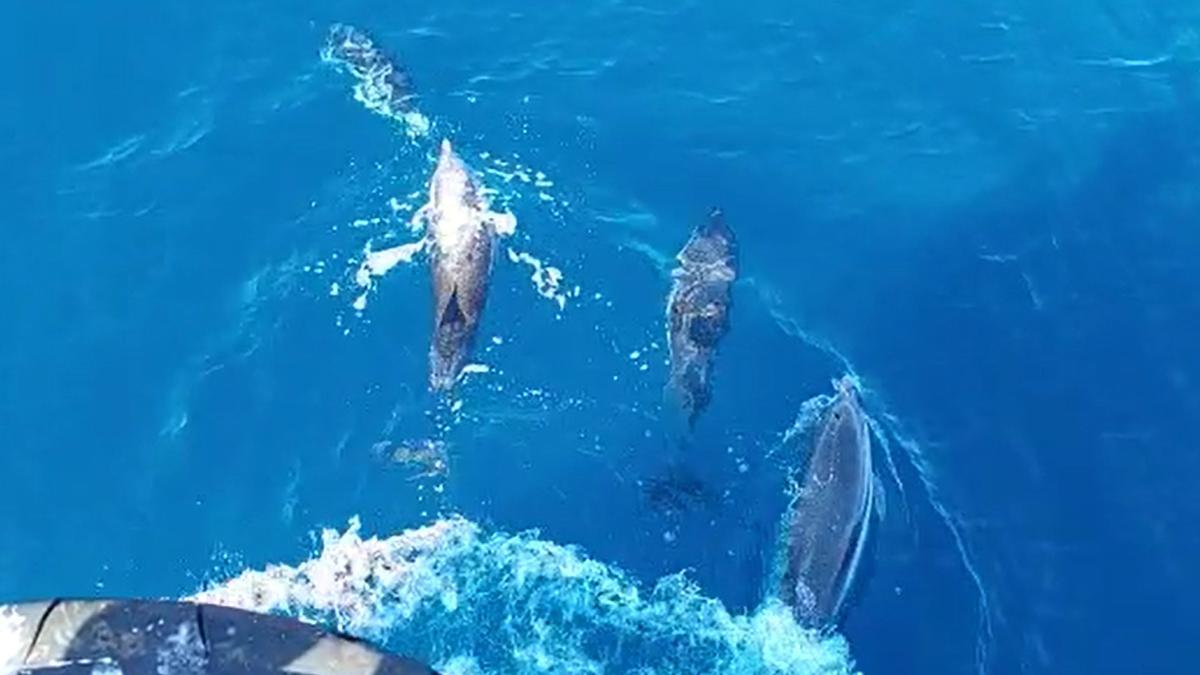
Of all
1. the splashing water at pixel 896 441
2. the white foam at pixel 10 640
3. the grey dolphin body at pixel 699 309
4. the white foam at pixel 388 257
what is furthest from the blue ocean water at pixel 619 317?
the white foam at pixel 10 640

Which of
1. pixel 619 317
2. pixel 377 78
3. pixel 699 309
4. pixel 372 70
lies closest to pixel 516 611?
pixel 619 317

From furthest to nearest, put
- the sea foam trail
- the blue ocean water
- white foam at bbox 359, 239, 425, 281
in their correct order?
white foam at bbox 359, 239, 425, 281, the blue ocean water, the sea foam trail

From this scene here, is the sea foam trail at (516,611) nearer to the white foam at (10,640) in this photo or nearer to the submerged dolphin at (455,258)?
the submerged dolphin at (455,258)

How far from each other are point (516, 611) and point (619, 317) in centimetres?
574

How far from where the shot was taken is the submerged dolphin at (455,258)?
26.4 m

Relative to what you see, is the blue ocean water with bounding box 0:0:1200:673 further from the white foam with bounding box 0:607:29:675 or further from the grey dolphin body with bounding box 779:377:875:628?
the white foam with bounding box 0:607:29:675

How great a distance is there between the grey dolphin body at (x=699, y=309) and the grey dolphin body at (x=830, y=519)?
213 centimetres

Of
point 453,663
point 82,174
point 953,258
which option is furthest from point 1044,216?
point 82,174

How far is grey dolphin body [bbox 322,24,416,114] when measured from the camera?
3022 cm

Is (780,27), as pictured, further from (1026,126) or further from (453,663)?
(453,663)

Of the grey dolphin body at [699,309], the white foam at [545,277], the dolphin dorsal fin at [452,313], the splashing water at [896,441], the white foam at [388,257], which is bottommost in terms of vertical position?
the splashing water at [896,441]

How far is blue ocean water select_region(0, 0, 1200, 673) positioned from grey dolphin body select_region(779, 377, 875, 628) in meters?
0.40

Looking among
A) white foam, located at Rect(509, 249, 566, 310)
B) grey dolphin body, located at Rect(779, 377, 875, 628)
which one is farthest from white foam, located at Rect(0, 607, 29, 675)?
white foam, located at Rect(509, 249, 566, 310)

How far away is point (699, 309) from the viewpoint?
27.2 m
